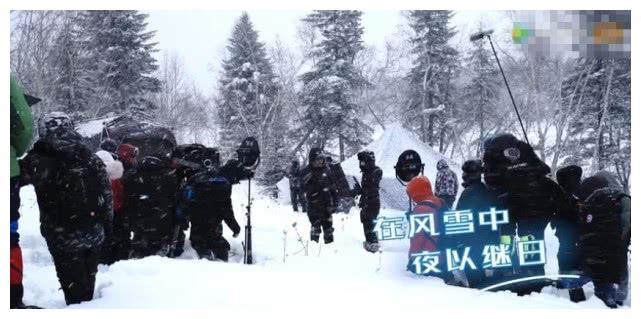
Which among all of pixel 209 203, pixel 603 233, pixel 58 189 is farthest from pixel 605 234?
pixel 58 189

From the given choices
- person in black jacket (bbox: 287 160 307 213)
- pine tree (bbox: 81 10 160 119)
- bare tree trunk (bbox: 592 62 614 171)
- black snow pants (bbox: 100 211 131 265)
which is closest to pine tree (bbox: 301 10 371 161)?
pine tree (bbox: 81 10 160 119)

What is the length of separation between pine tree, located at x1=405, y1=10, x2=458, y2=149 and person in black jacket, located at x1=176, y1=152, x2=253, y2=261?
251 cm

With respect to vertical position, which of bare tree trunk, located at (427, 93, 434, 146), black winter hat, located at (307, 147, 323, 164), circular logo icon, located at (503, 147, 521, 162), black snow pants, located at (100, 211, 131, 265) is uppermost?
bare tree trunk, located at (427, 93, 434, 146)

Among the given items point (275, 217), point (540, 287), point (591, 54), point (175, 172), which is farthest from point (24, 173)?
point (275, 217)

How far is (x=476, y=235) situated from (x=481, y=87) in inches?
133

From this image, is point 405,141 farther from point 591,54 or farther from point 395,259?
point 591,54

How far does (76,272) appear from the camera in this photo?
3137mm

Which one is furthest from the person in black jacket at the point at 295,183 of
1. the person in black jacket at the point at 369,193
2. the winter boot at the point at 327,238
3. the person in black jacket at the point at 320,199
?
the person in black jacket at the point at 369,193

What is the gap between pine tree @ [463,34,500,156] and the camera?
18.6 ft

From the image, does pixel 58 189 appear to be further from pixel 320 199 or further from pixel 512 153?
pixel 320 199

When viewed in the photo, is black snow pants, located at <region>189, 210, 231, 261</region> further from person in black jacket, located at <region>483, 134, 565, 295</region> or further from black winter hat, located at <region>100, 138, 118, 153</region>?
person in black jacket, located at <region>483, 134, 565, 295</region>

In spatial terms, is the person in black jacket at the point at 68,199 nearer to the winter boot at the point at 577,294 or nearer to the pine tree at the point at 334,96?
the pine tree at the point at 334,96

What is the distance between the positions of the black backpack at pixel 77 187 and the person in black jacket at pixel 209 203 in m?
2.00
